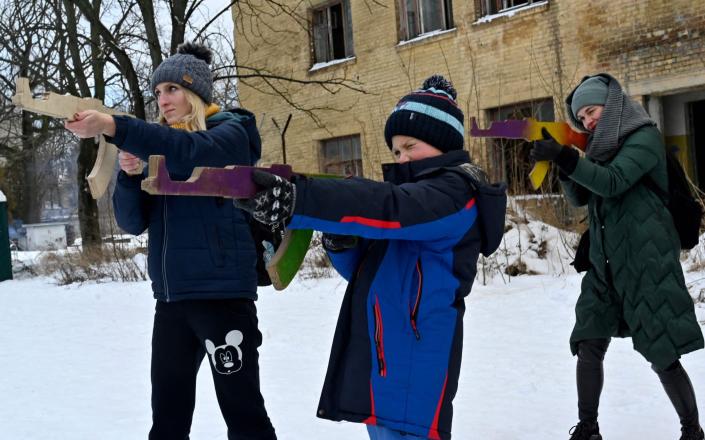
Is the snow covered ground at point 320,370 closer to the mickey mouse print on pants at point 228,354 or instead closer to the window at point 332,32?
the mickey mouse print on pants at point 228,354

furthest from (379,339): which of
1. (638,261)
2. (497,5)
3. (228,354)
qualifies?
(497,5)

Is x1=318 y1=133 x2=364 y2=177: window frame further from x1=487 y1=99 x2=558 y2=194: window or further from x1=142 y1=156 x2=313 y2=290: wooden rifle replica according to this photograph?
x1=142 y1=156 x2=313 y2=290: wooden rifle replica

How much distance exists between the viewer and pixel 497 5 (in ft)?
39.6

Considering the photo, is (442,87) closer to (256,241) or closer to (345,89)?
(256,241)

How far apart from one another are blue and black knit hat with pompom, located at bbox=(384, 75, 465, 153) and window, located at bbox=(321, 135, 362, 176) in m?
12.0

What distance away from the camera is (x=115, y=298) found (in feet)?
28.9

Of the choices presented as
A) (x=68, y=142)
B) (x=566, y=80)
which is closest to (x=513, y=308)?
(x=566, y=80)

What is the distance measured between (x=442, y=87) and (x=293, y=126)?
533 inches

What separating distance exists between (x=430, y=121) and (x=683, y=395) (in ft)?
5.76

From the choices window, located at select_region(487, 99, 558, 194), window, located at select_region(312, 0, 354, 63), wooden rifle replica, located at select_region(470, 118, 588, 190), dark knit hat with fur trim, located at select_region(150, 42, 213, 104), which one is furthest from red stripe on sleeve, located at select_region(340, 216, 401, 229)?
window, located at select_region(312, 0, 354, 63)

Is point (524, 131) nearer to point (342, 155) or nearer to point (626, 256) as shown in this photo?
point (626, 256)

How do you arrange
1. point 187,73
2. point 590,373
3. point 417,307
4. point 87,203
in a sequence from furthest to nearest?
point 87,203 < point 590,373 < point 187,73 < point 417,307

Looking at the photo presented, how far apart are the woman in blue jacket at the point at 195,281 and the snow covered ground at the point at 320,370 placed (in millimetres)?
1025

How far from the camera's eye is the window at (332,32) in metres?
14.5
